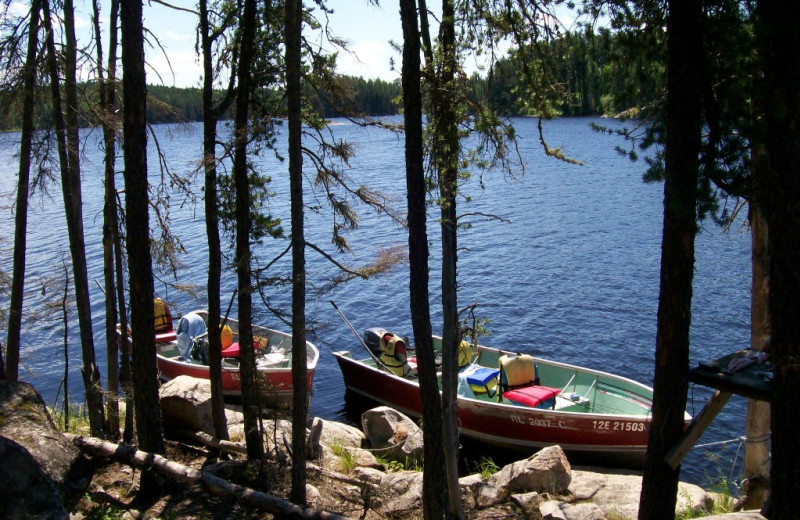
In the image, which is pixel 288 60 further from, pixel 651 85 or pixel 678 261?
pixel 678 261

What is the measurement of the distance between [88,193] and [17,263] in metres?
31.4

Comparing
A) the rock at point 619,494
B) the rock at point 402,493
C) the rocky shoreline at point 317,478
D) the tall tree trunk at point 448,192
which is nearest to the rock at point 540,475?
the rocky shoreline at point 317,478

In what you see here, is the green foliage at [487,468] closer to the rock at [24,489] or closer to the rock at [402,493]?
the rock at [402,493]

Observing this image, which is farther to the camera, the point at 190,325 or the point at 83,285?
the point at 190,325

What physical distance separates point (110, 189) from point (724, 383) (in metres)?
9.19

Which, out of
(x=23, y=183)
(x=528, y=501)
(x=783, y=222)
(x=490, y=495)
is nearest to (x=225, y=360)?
(x=23, y=183)

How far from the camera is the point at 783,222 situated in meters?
5.20

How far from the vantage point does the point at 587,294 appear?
2336 cm

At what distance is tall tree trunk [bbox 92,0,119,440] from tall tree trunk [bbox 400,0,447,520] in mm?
→ 4677

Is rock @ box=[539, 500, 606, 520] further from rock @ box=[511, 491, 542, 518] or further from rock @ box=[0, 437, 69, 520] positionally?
rock @ box=[0, 437, 69, 520]

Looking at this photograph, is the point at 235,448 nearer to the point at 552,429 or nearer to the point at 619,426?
the point at 552,429

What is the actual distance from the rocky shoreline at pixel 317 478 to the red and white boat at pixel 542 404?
0.81m

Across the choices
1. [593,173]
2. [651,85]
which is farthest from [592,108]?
[651,85]

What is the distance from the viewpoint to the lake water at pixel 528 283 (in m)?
18.6
